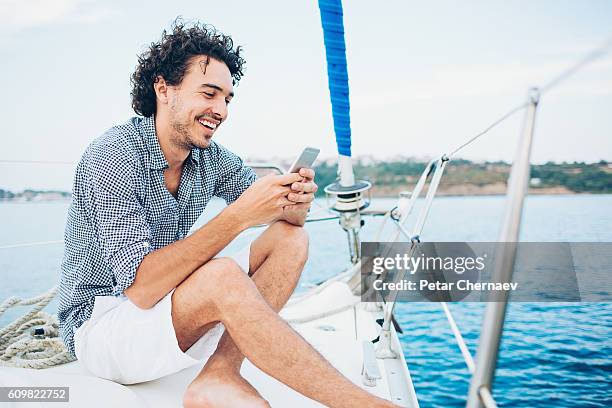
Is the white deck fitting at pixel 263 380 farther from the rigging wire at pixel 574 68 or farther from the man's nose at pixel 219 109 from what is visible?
the rigging wire at pixel 574 68

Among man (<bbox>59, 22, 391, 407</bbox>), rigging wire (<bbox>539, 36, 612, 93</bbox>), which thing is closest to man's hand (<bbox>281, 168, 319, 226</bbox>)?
man (<bbox>59, 22, 391, 407</bbox>)

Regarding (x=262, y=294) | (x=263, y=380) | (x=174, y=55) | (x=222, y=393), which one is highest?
(x=174, y=55)

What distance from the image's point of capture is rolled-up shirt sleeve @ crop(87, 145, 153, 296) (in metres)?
1.09

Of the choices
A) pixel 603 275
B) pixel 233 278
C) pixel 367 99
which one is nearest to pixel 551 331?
pixel 603 275

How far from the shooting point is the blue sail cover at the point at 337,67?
4.87ft

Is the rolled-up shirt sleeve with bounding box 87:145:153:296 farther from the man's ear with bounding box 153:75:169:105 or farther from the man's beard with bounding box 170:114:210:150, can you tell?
the man's ear with bounding box 153:75:169:105

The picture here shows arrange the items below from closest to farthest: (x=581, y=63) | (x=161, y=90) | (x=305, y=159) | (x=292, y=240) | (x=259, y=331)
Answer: (x=581, y=63)
(x=259, y=331)
(x=305, y=159)
(x=292, y=240)
(x=161, y=90)

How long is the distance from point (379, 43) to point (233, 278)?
23.1m

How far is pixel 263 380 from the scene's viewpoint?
128 centimetres

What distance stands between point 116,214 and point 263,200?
0.34 meters

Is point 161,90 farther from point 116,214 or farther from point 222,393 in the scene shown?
point 222,393

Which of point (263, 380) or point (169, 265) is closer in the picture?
point (169, 265)

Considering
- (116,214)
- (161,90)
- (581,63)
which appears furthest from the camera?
(161,90)

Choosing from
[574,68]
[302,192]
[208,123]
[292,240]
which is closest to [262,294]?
[292,240]
